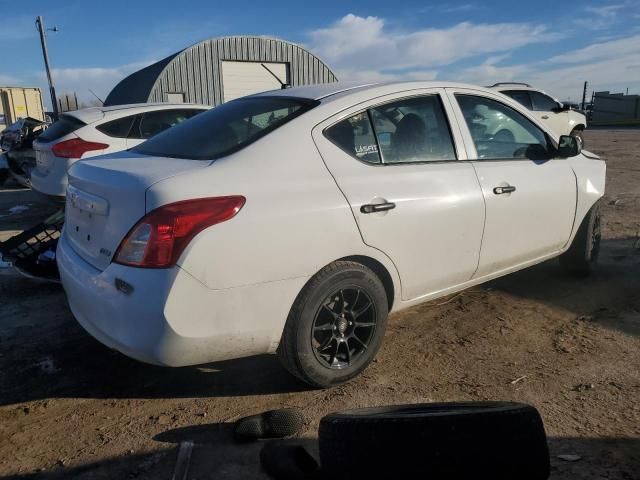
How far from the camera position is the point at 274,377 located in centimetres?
309

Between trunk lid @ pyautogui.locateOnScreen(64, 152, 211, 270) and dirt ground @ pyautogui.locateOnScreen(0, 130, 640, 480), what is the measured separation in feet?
2.74

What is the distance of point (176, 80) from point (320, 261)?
23.7 meters

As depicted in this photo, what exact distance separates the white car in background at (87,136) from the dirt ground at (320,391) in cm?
245

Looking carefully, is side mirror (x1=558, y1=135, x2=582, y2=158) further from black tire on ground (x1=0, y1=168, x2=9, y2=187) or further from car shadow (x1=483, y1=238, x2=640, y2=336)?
black tire on ground (x1=0, y1=168, x2=9, y2=187)

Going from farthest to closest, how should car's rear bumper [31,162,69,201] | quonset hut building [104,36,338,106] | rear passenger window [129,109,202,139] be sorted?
quonset hut building [104,36,338,106] < rear passenger window [129,109,202,139] < car's rear bumper [31,162,69,201]

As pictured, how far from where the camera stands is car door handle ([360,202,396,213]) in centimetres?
277

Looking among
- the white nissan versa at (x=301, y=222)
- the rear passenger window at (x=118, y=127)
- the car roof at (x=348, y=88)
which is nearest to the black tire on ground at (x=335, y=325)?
the white nissan versa at (x=301, y=222)

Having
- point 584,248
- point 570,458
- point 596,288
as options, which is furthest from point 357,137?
point 596,288

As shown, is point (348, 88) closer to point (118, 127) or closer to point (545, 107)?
point (118, 127)

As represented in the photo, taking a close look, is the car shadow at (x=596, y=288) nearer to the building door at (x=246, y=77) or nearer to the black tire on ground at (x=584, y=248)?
the black tire on ground at (x=584, y=248)

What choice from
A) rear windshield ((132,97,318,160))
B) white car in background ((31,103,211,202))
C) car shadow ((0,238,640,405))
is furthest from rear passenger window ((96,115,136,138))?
rear windshield ((132,97,318,160))

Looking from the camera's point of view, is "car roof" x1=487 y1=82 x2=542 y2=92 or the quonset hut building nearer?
"car roof" x1=487 y1=82 x2=542 y2=92

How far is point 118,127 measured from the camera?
22.5 ft

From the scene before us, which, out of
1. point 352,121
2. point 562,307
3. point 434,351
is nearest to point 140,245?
point 352,121
